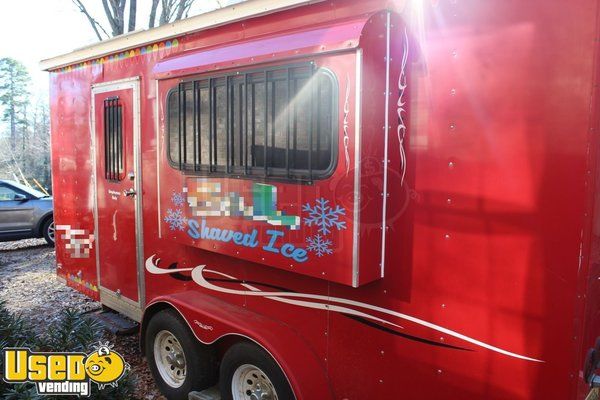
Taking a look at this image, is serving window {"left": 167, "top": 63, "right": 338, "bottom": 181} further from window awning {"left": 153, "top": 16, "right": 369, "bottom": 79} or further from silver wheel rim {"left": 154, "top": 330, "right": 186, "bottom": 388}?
silver wheel rim {"left": 154, "top": 330, "right": 186, "bottom": 388}

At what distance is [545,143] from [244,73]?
5.38ft

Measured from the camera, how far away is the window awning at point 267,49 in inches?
92.5

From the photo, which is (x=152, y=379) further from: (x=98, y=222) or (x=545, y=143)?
(x=545, y=143)

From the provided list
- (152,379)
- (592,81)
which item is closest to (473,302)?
(592,81)

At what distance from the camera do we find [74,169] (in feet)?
17.1

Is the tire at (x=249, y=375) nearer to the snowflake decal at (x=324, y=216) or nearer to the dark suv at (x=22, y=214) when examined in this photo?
the snowflake decal at (x=324, y=216)

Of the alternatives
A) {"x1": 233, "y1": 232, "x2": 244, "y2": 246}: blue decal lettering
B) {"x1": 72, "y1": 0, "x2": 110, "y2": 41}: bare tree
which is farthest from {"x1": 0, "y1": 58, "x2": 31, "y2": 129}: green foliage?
{"x1": 233, "y1": 232, "x2": 244, "y2": 246}: blue decal lettering

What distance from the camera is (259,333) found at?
2922 mm

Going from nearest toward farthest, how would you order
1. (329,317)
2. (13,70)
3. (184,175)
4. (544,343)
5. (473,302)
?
(544,343)
(473,302)
(329,317)
(184,175)
(13,70)

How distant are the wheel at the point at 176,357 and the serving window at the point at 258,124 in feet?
3.96

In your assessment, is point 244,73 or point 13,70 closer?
point 244,73

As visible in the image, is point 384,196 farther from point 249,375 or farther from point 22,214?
point 22,214

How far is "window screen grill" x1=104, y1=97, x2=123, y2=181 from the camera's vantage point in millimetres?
4328

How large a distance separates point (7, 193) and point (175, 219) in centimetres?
890
